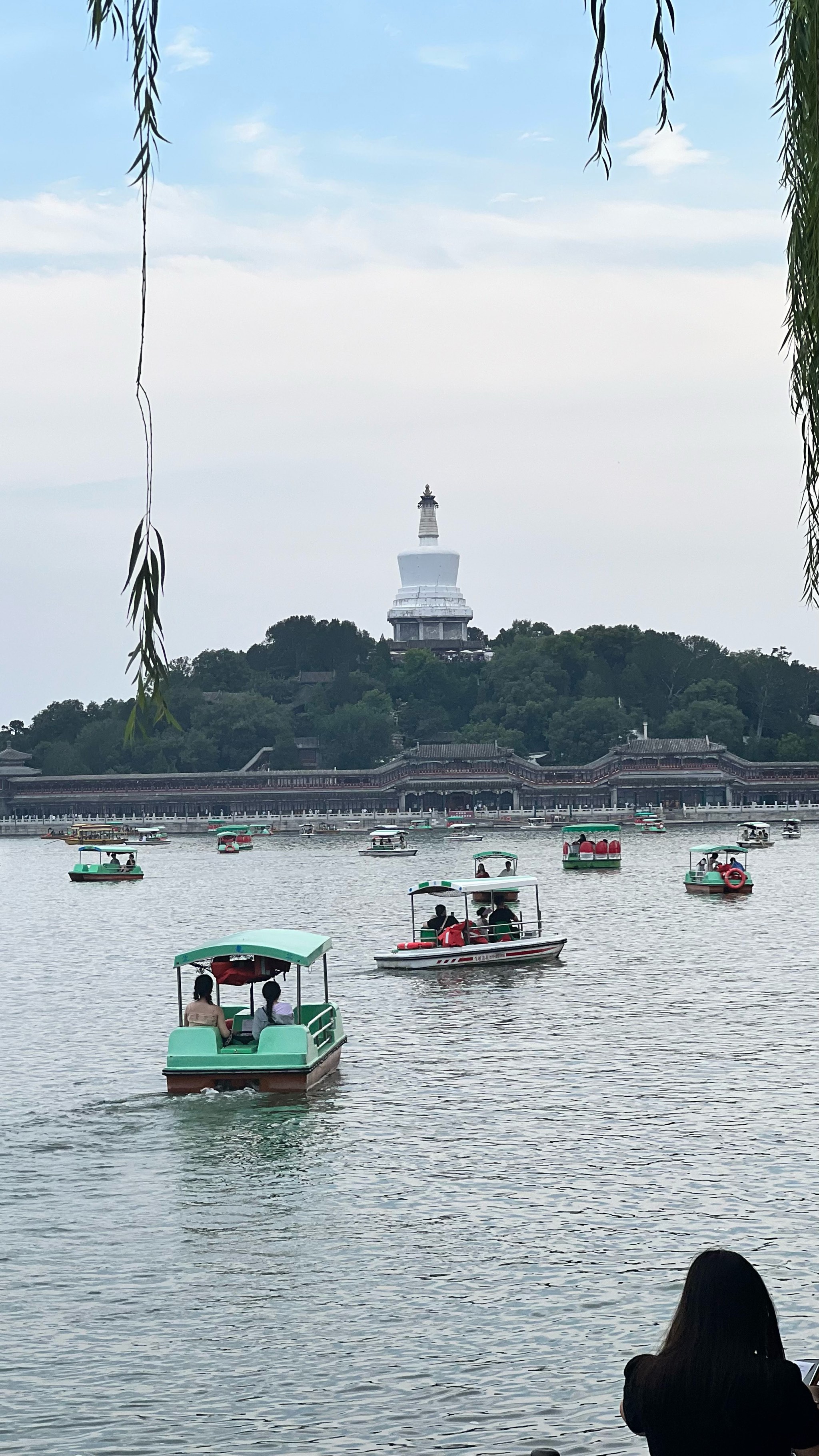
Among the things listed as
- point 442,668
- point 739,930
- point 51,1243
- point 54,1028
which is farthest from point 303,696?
point 51,1243

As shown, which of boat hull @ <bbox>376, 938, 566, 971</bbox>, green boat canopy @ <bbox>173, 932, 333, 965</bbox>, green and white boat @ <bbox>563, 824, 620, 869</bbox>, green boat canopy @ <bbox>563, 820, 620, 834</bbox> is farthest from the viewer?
green and white boat @ <bbox>563, 824, 620, 869</bbox>

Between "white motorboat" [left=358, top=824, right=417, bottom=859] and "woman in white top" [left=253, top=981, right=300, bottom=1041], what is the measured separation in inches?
2874

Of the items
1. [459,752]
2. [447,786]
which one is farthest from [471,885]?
[447,786]

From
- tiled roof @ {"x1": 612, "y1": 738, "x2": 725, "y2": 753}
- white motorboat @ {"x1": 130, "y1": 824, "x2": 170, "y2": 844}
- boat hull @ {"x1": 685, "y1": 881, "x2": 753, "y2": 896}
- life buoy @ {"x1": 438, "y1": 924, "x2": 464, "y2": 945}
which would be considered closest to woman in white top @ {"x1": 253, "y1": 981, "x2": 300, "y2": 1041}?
life buoy @ {"x1": 438, "y1": 924, "x2": 464, "y2": 945}

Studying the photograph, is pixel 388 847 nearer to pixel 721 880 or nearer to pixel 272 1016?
pixel 721 880

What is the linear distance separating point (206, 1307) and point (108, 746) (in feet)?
434

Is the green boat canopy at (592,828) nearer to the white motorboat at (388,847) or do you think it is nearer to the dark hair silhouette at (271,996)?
the white motorboat at (388,847)

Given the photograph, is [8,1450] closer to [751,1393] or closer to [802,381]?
[751,1393]

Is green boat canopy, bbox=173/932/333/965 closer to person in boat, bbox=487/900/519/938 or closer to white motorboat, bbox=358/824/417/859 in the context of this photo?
person in boat, bbox=487/900/519/938

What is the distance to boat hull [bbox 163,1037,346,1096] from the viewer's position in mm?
21219

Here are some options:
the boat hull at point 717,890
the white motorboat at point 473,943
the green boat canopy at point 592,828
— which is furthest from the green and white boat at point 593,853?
the white motorboat at point 473,943

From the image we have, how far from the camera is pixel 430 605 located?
169 metres

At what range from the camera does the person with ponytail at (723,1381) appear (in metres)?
5.09

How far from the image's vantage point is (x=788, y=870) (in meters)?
76.4
